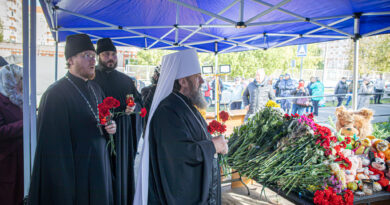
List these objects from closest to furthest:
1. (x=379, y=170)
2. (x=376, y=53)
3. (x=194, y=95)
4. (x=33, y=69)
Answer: (x=33, y=69)
(x=194, y=95)
(x=379, y=170)
(x=376, y=53)

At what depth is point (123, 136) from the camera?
3.40 metres

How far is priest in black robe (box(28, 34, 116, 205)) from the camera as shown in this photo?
1966mm

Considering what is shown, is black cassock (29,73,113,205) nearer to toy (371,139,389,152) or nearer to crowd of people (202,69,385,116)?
crowd of people (202,69,385,116)

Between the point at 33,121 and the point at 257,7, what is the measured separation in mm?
3993

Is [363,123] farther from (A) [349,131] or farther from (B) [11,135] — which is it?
(B) [11,135]

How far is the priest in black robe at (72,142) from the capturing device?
77.4 inches

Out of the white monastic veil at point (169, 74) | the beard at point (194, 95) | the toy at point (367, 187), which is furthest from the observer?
the toy at point (367, 187)

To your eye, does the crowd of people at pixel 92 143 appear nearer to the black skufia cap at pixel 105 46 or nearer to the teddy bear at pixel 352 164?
the black skufia cap at pixel 105 46

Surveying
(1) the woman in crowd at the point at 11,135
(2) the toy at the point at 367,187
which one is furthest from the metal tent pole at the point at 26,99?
(2) the toy at the point at 367,187

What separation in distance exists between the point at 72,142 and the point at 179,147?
3.30 feet

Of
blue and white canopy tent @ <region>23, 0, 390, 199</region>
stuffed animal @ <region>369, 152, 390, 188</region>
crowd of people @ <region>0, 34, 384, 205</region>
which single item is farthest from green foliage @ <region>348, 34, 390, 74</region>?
crowd of people @ <region>0, 34, 384, 205</region>

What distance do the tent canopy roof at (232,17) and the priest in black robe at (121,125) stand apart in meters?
Answer: 1.13

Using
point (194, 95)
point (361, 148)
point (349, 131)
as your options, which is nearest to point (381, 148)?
point (361, 148)

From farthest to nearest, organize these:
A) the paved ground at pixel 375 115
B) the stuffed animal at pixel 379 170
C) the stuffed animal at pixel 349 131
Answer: the paved ground at pixel 375 115
the stuffed animal at pixel 349 131
the stuffed animal at pixel 379 170
